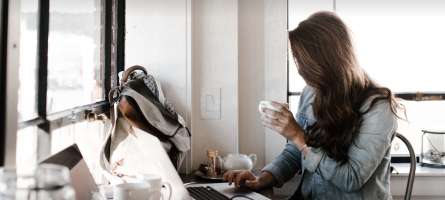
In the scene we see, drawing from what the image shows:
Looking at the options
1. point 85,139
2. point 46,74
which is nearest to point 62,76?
point 46,74

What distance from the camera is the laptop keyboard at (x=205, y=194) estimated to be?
114 centimetres

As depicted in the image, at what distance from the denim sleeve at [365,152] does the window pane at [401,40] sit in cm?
106

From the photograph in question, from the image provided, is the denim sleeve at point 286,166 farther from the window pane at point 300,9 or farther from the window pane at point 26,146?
the window pane at point 26,146

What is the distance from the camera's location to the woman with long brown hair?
1247 mm

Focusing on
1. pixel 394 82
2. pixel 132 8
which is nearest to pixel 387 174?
pixel 394 82

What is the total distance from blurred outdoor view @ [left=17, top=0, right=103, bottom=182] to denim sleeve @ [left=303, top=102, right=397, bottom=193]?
0.92m

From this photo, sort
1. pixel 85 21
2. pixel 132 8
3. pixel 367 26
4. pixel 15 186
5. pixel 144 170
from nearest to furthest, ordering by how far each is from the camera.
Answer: pixel 15 186
pixel 144 170
pixel 85 21
pixel 132 8
pixel 367 26

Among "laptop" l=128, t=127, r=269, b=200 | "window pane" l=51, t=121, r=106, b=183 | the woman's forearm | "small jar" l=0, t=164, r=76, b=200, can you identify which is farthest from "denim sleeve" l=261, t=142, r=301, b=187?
"small jar" l=0, t=164, r=76, b=200

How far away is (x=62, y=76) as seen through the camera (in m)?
1.20

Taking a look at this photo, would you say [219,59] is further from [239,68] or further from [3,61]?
[3,61]

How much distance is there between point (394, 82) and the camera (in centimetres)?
229

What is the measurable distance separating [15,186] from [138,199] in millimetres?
332

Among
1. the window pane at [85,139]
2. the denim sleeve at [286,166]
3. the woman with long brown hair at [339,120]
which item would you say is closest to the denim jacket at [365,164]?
the woman with long brown hair at [339,120]

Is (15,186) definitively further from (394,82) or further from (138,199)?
(394,82)
